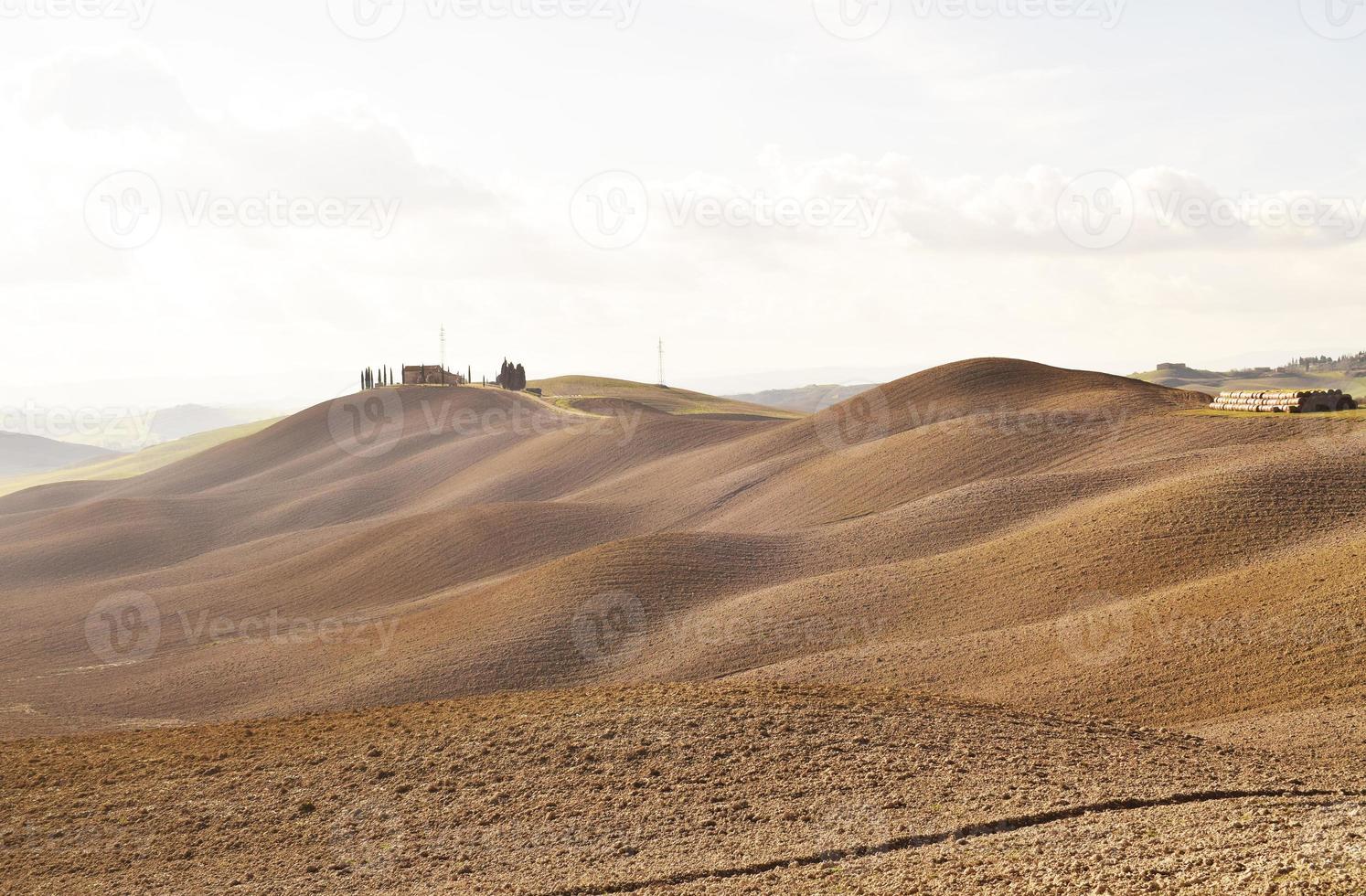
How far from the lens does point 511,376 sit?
118188mm

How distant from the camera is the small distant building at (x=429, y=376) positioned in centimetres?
11438

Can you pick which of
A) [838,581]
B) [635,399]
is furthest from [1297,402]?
[635,399]

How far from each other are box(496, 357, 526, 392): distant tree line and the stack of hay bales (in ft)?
268

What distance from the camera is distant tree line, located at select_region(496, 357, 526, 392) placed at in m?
117

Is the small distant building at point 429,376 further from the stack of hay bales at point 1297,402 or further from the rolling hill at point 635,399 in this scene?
the stack of hay bales at point 1297,402

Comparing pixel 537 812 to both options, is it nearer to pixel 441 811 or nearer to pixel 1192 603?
pixel 441 811

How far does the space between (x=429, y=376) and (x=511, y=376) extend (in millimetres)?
8850

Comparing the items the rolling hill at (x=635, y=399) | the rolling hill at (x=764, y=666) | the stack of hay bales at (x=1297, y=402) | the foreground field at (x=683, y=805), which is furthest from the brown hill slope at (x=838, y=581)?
the rolling hill at (x=635, y=399)

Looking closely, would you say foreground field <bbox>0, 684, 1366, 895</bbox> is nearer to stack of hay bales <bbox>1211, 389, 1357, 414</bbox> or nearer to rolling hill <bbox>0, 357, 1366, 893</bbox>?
rolling hill <bbox>0, 357, 1366, 893</bbox>

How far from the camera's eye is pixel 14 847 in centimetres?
1550

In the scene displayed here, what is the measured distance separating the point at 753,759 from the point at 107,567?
55.7 metres

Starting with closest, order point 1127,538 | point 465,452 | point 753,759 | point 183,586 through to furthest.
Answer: point 753,759, point 1127,538, point 183,586, point 465,452

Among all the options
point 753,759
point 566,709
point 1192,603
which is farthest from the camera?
point 1192,603

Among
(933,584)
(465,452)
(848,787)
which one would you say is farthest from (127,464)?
(848,787)
